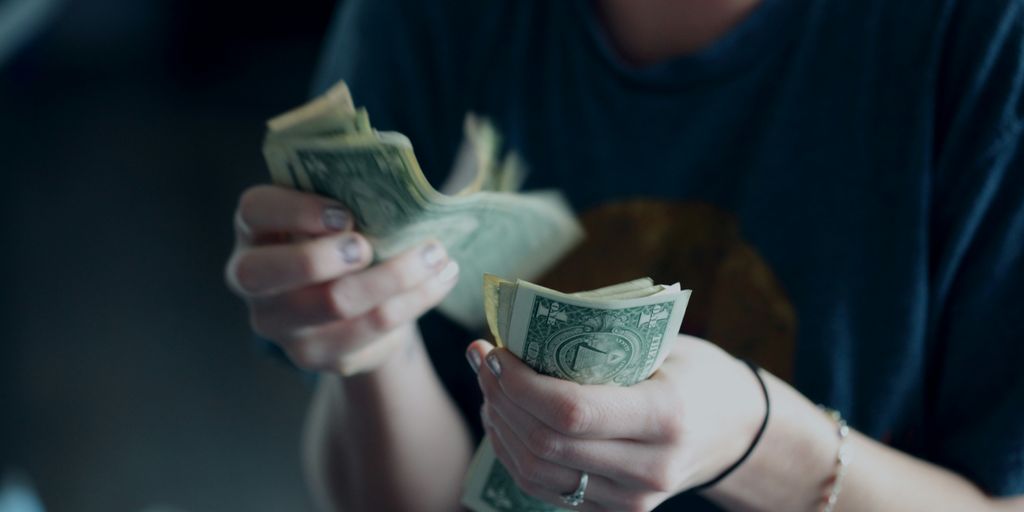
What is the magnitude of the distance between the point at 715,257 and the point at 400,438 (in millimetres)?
282

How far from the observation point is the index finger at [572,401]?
0.39 metres

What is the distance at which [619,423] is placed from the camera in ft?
1.33

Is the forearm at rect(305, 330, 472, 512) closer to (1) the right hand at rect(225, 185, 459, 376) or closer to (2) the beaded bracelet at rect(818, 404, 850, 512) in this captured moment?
(1) the right hand at rect(225, 185, 459, 376)

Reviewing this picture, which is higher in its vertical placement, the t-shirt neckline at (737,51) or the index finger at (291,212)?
the t-shirt neckline at (737,51)

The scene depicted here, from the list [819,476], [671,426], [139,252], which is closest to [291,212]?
[671,426]

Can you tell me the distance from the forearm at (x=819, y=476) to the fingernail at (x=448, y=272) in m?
0.19

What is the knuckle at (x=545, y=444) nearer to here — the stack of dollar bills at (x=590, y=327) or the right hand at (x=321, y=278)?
the stack of dollar bills at (x=590, y=327)

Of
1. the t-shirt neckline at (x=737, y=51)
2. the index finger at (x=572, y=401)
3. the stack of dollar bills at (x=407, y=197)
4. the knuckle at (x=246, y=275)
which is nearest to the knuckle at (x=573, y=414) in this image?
the index finger at (x=572, y=401)

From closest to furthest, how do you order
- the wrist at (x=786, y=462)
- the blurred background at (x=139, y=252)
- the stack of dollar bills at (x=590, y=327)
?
1. the stack of dollar bills at (x=590, y=327)
2. the wrist at (x=786, y=462)
3. the blurred background at (x=139, y=252)

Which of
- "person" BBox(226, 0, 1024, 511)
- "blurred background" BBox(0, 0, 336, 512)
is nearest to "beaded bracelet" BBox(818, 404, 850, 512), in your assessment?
"person" BBox(226, 0, 1024, 511)

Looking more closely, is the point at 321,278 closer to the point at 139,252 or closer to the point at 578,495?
the point at 578,495

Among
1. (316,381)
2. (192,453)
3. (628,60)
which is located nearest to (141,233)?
(192,453)

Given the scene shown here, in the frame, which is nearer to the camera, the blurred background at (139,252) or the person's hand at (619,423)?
the person's hand at (619,423)

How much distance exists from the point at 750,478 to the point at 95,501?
1229mm
